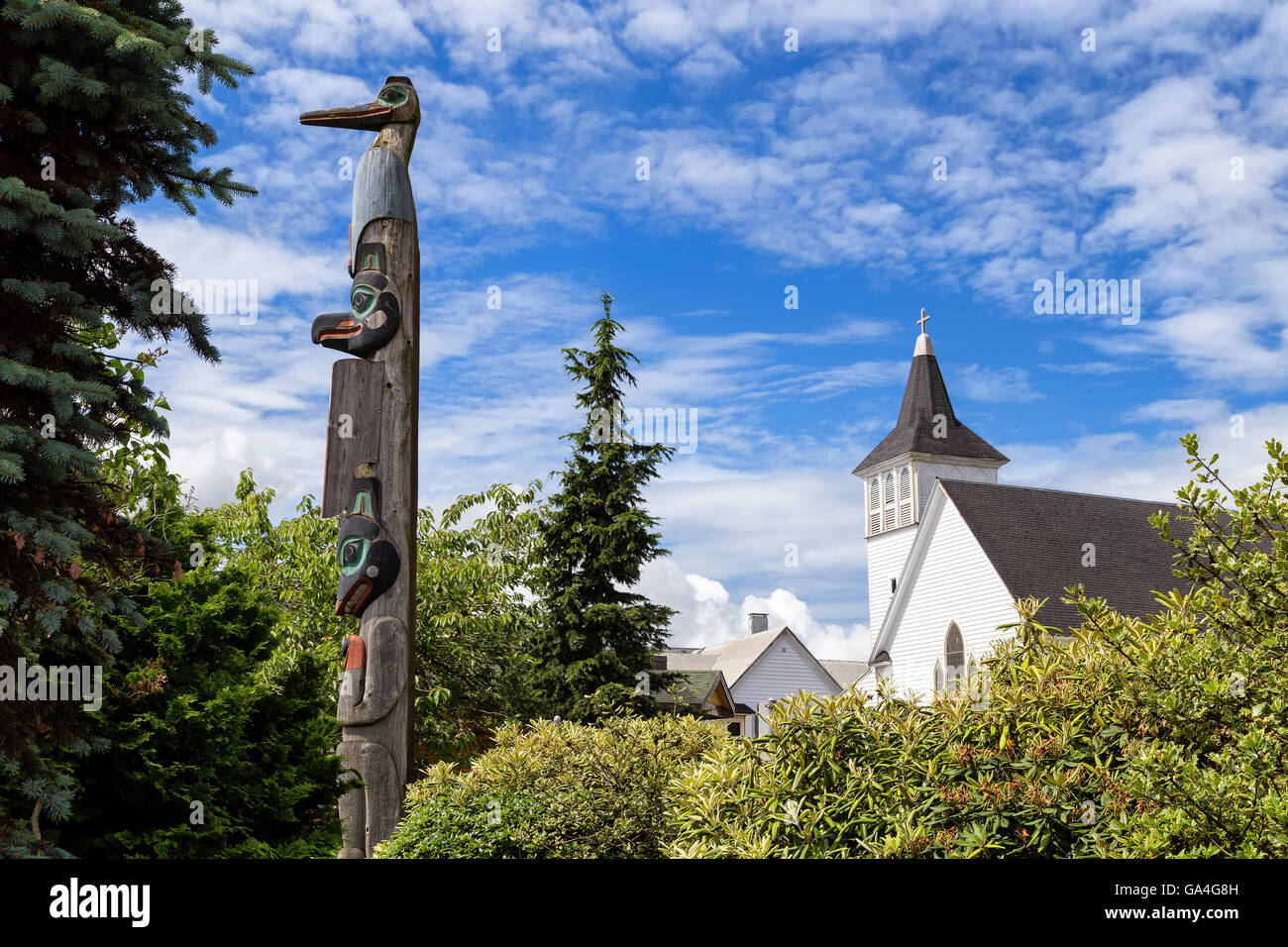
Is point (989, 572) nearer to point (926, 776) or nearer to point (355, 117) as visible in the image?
point (355, 117)

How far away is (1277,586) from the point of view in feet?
14.1

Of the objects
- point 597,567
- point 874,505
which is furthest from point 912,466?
point 597,567

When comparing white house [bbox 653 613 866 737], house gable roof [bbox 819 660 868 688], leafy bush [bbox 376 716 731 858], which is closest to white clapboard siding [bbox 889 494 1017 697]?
white house [bbox 653 613 866 737]

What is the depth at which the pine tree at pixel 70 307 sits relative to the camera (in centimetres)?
566

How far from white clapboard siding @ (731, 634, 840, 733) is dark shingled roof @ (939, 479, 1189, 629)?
1379 centimetres

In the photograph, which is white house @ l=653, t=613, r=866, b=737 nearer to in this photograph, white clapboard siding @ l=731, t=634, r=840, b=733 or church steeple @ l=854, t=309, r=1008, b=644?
white clapboard siding @ l=731, t=634, r=840, b=733

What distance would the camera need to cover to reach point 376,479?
30.2 feet

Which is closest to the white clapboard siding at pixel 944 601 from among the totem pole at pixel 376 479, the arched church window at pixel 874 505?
the arched church window at pixel 874 505

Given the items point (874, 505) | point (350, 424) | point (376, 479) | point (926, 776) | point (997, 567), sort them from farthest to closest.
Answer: point (874, 505), point (997, 567), point (350, 424), point (376, 479), point (926, 776)

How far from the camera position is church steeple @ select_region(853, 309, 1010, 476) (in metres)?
47.2

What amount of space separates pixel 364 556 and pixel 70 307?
3.41m
